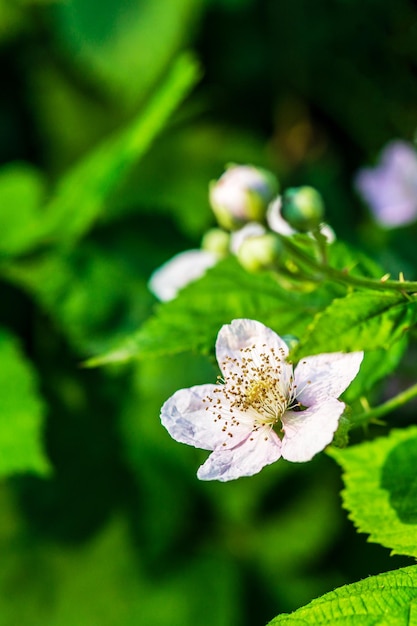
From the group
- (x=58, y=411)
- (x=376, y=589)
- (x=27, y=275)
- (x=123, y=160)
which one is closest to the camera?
(x=376, y=589)

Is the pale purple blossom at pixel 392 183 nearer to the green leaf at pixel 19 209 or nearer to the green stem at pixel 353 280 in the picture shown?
the green leaf at pixel 19 209

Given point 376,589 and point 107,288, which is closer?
point 376,589

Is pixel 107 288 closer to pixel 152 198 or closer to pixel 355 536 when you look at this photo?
pixel 152 198

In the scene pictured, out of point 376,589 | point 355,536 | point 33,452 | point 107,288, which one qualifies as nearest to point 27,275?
point 107,288

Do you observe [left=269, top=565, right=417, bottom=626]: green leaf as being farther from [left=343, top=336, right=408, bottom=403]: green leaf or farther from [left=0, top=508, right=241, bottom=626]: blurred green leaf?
[left=0, top=508, right=241, bottom=626]: blurred green leaf

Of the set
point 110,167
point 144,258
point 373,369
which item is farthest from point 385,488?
point 144,258

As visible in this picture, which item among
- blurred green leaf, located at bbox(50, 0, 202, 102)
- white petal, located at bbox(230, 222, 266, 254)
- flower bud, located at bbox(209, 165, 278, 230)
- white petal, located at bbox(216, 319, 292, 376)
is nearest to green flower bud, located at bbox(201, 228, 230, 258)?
white petal, located at bbox(230, 222, 266, 254)

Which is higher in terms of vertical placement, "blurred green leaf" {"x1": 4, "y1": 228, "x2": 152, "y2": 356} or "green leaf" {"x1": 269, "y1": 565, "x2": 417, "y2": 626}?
"blurred green leaf" {"x1": 4, "y1": 228, "x2": 152, "y2": 356}
